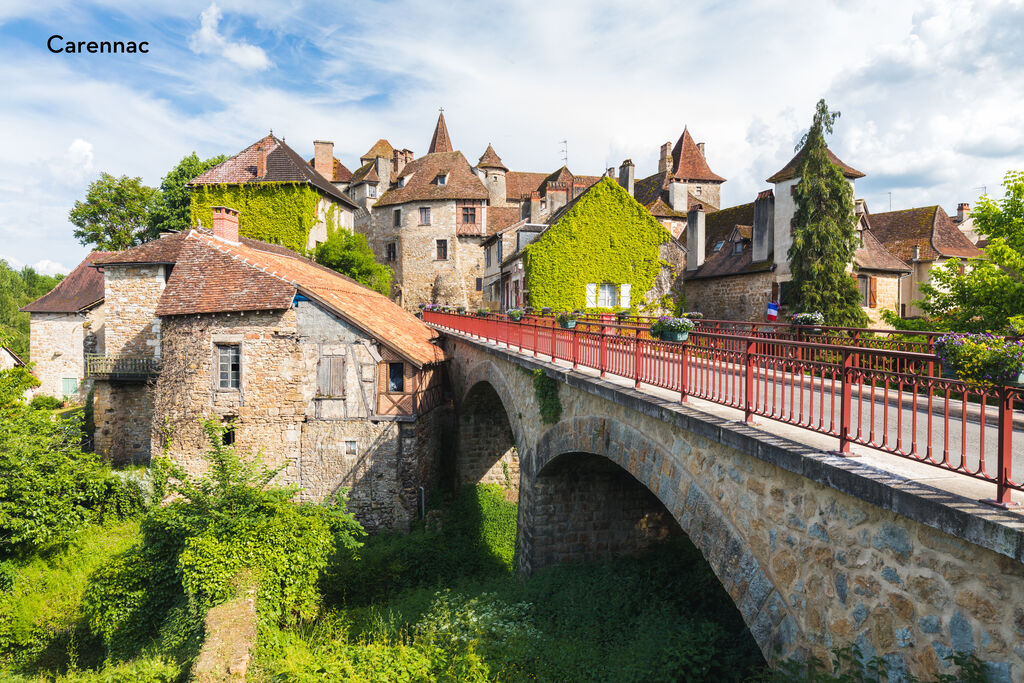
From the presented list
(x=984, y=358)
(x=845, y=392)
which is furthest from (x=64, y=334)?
(x=984, y=358)

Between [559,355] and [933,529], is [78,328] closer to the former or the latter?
[559,355]

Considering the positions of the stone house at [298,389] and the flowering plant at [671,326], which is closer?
the flowering plant at [671,326]

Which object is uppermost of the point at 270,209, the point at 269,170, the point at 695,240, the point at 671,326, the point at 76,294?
the point at 269,170

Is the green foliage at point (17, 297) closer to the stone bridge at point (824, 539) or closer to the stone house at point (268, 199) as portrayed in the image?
the stone house at point (268, 199)

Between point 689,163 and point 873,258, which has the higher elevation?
point 689,163

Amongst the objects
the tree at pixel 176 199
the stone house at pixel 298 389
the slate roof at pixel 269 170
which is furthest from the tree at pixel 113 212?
the stone house at pixel 298 389

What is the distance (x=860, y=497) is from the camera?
384cm

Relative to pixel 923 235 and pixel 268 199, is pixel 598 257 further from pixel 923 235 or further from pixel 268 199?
pixel 268 199

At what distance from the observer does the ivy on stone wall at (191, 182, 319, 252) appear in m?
35.9

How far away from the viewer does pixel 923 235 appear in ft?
89.4

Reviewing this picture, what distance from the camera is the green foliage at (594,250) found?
2533 cm

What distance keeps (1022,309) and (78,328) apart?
148ft

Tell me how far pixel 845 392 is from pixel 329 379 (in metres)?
17.3

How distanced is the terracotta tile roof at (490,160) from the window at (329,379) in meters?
34.4
